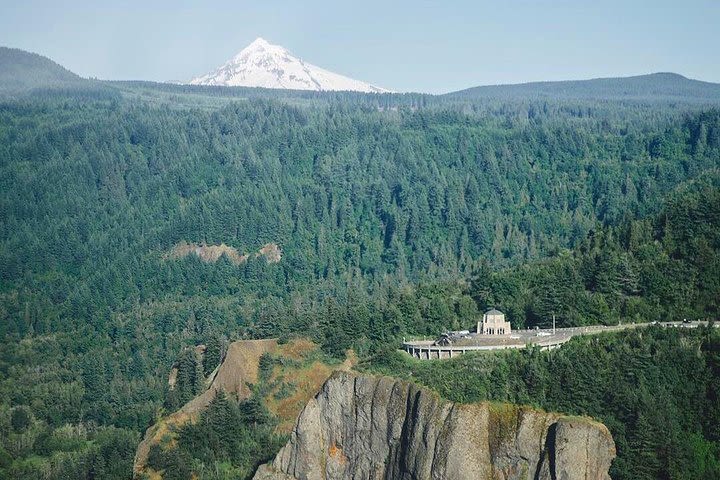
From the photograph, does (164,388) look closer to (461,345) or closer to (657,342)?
(461,345)

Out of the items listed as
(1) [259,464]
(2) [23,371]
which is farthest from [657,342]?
(2) [23,371]

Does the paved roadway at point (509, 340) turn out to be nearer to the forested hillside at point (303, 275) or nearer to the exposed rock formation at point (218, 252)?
the forested hillside at point (303, 275)

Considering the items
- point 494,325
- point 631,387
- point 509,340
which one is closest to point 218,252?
point 494,325

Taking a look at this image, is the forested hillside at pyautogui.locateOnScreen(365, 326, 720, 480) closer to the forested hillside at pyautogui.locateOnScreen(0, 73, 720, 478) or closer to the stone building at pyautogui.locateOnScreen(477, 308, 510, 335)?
the stone building at pyautogui.locateOnScreen(477, 308, 510, 335)

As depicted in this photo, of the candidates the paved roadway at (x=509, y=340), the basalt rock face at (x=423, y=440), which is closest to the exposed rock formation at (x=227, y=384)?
the basalt rock face at (x=423, y=440)

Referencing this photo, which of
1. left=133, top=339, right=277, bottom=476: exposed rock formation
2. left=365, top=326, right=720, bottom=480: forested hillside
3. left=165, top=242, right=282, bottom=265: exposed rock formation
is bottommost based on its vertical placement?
left=165, top=242, right=282, bottom=265: exposed rock formation

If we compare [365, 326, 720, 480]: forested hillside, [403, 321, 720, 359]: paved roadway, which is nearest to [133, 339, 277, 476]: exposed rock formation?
[403, 321, 720, 359]: paved roadway
